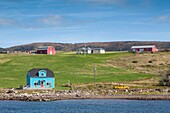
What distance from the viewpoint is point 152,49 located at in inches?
6599

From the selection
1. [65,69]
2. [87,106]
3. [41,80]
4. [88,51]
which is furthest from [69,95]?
[88,51]

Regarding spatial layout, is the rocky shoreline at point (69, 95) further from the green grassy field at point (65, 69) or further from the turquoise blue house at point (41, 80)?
the green grassy field at point (65, 69)

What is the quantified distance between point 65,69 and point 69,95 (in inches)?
1539

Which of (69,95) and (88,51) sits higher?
(88,51)

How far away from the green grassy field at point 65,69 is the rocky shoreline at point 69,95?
39.4ft

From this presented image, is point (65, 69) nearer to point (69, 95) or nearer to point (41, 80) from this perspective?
point (41, 80)

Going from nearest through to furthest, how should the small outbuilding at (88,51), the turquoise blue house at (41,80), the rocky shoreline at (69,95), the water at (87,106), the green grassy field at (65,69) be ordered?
the water at (87,106) < the rocky shoreline at (69,95) < the turquoise blue house at (41,80) < the green grassy field at (65,69) < the small outbuilding at (88,51)

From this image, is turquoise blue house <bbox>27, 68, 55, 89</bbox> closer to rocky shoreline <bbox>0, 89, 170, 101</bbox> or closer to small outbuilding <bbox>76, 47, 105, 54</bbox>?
rocky shoreline <bbox>0, 89, 170, 101</bbox>

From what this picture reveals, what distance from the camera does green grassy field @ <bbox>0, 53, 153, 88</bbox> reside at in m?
96.3

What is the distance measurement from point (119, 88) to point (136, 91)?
5.21 metres

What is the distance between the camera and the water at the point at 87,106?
2264 inches

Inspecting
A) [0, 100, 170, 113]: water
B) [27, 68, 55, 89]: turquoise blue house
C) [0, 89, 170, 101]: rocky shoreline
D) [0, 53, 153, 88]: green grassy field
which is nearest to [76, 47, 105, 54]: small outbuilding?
[0, 53, 153, 88]: green grassy field

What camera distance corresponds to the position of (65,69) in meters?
112

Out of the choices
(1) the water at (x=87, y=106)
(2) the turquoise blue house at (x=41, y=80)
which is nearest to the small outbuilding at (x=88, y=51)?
(2) the turquoise blue house at (x=41, y=80)
